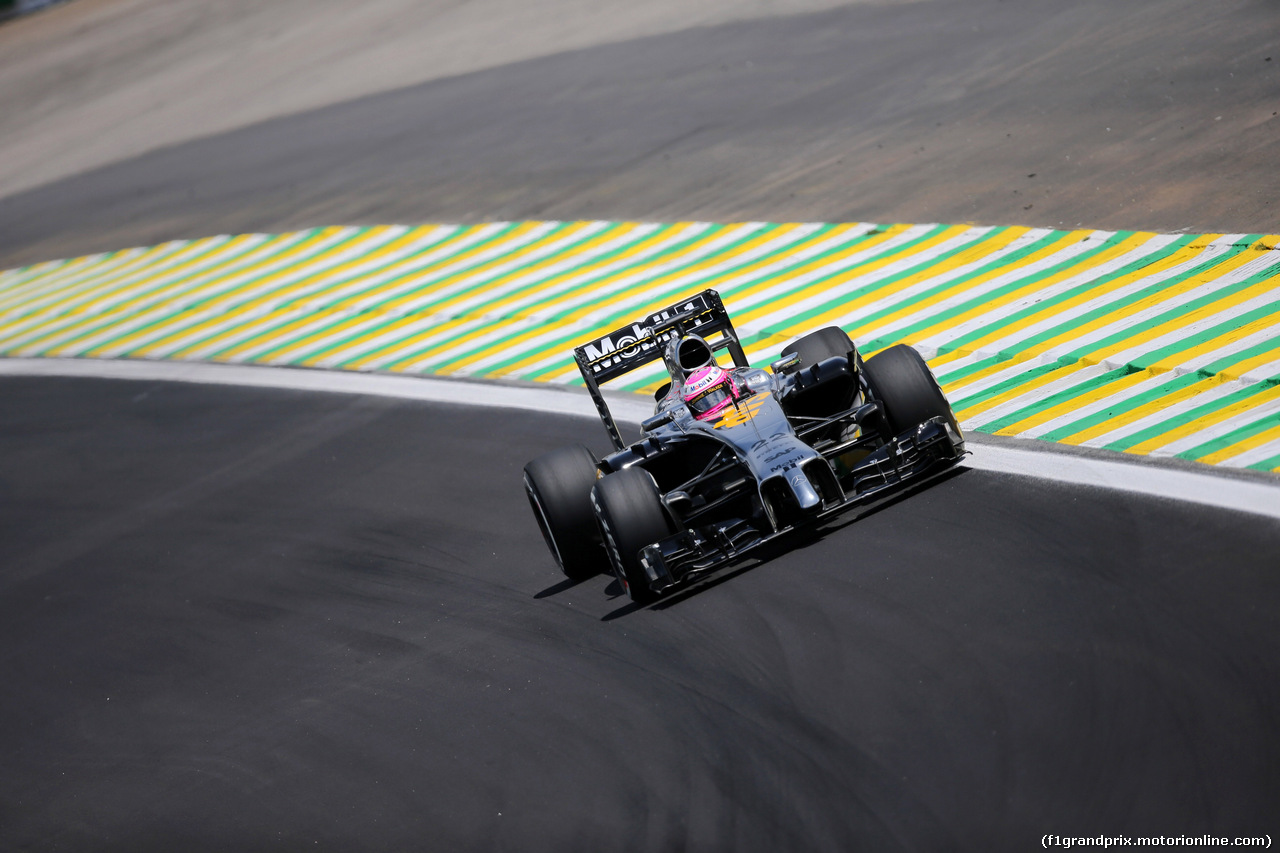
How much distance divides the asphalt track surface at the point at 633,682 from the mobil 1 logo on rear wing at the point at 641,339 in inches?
70.2

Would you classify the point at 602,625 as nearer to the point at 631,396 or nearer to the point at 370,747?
the point at 370,747

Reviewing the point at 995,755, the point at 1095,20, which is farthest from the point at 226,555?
the point at 1095,20

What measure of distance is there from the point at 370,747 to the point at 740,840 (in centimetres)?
346

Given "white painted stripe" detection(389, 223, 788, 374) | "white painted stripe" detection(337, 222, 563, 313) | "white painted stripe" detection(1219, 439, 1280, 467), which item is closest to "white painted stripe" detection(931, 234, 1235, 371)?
"white painted stripe" detection(1219, 439, 1280, 467)

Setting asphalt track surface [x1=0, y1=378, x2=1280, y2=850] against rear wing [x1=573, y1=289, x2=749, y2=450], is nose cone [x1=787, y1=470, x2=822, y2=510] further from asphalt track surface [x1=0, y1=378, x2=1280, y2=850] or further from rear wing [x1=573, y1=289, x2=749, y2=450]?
rear wing [x1=573, y1=289, x2=749, y2=450]

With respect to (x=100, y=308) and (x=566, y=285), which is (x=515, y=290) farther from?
(x=100, y=308)

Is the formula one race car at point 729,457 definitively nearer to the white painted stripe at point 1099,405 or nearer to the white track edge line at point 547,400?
the white track edge line at point 547,400

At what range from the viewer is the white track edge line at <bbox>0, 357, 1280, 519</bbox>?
391 inches

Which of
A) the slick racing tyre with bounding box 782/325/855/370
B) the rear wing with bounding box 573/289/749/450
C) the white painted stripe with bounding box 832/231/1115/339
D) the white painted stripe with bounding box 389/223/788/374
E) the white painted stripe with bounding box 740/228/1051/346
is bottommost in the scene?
the white painted stripe with bounding box 832/231/1115/339

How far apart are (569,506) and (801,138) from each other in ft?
42.0

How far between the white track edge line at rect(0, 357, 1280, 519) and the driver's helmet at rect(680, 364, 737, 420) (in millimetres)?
2062

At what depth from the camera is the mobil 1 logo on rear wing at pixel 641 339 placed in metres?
12.2

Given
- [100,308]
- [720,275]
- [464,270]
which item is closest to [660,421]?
[720,275]

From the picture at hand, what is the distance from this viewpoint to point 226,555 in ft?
47.6
